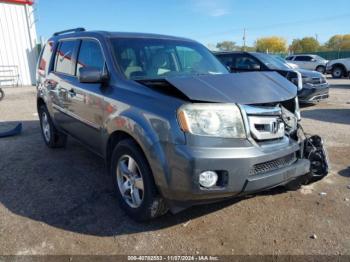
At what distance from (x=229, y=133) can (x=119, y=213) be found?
1521 millimetres

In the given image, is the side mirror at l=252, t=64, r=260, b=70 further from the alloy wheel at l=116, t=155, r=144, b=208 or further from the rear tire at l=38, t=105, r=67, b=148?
the alloy wheel at l=116, t=155, r=144, b=208

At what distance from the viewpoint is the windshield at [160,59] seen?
11.4 ft

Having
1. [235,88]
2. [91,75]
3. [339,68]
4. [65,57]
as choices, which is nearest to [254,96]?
[235,88]

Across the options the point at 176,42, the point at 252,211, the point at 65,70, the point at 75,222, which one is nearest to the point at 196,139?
the point at 252,211

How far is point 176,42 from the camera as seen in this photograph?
4.23 metres

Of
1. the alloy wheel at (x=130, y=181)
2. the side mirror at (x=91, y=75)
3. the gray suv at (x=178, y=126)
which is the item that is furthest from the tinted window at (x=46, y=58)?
the alloy wheel at (x=130, y=181)

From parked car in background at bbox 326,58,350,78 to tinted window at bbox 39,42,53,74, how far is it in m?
21.6

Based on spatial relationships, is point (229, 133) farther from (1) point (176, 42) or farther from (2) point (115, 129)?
(1) point (176, 42)

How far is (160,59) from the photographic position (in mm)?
3762

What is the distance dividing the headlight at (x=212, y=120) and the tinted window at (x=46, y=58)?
3.72m

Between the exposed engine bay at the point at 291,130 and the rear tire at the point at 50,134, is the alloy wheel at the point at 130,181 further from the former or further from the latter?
the rear tire at the point at 50,134

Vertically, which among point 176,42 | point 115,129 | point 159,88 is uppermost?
point 176,42

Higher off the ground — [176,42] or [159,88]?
[176,42]

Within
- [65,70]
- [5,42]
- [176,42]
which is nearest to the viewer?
[176,42]
